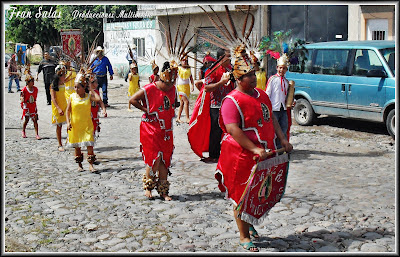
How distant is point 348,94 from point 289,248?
24.4 ft

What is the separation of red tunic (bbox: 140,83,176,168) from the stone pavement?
2.05ft

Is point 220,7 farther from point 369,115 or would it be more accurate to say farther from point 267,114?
point 267,114

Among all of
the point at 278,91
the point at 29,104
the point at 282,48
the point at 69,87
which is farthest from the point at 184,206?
the point at 29,104

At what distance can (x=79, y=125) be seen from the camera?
349 inches

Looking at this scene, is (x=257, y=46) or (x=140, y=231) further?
(x=257, y=46)

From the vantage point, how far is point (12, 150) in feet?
35.3

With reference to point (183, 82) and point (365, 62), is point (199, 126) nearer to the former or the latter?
point (365, 62)

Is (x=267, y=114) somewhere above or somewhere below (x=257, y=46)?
below

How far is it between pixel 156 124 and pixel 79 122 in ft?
7.45

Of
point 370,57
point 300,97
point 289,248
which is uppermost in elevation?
point 370,57

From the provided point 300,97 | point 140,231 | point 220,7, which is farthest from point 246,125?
point 220,7

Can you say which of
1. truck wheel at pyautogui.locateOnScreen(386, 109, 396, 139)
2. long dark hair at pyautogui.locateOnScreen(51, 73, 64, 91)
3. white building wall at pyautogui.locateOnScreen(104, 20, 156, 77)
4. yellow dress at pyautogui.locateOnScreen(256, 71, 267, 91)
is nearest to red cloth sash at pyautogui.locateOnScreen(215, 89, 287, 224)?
yellow dress at pyautogui.locateOnScreen(256, 71, 267, 91)

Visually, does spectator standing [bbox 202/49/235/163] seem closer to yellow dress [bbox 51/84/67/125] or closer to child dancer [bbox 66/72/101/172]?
child dancer [bbox 66/72/101/172]

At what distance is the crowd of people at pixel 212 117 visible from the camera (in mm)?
5125
